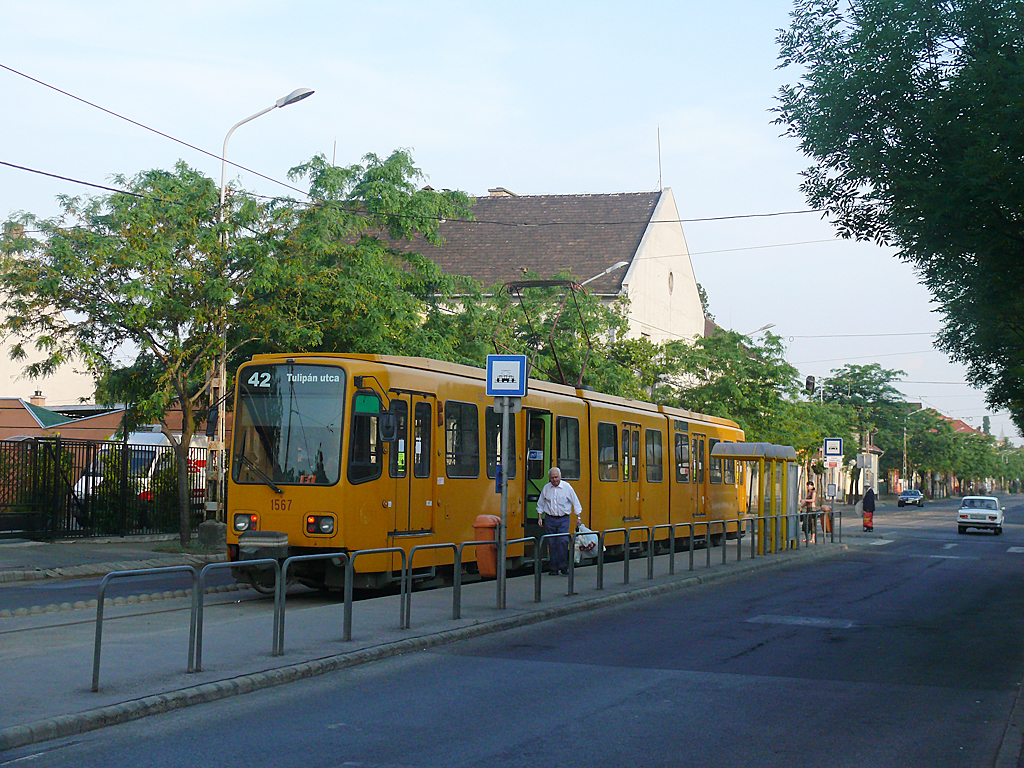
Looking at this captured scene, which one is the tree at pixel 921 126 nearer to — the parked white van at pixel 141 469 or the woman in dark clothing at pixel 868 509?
the parked white van at pixel 141 469

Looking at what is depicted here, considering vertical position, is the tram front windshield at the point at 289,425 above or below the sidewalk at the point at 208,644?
above

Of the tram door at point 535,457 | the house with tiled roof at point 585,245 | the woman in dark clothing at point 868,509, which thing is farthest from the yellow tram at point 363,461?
the house with tiled roof at point 585,245

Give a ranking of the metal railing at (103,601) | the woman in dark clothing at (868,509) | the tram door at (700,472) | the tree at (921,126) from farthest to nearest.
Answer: the woman in dark clothing at (868,509), the tram door at (700,472), the tree at (921,126), the metal railing at (103,601)

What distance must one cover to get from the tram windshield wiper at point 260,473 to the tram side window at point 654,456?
38.3 feet

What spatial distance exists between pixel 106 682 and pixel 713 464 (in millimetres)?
22462

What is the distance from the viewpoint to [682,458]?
1051 inches

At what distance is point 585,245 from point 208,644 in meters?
41.0

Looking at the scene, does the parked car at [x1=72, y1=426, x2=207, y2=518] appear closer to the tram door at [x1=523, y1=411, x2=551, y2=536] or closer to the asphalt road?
the tram door at [x1=523, y1=411, x2=551, y2=536]

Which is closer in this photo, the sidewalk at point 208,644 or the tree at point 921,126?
the sidewalk at point 208,644

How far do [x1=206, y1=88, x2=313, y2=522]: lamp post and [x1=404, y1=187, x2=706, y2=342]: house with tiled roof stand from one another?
949 inches

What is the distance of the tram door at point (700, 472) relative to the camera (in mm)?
27616

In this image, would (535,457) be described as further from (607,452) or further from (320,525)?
(320,525)

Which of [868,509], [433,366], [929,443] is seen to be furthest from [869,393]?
[433,366]

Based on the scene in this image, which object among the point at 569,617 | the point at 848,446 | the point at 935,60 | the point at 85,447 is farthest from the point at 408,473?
the point at 848,446
